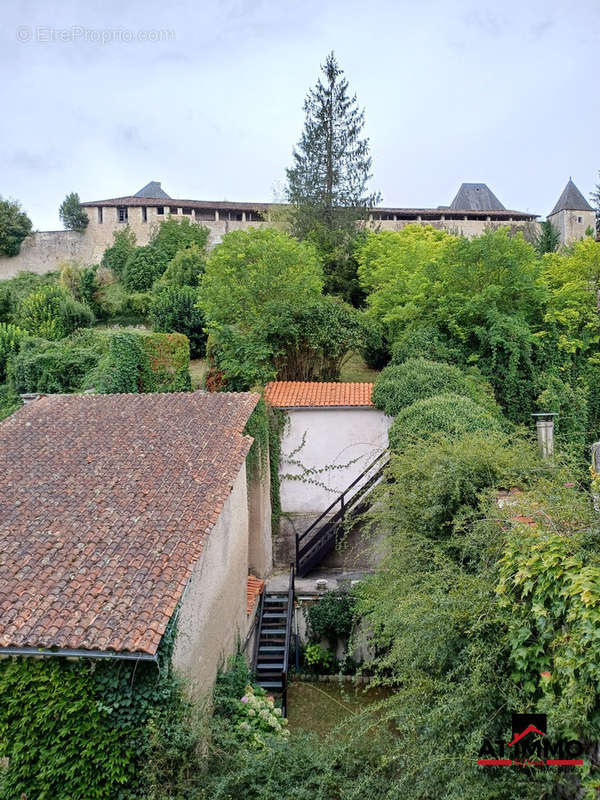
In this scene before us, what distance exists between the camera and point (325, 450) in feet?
59.1

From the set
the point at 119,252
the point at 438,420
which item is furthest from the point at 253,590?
the point at 119,252

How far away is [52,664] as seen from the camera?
6.76 metres

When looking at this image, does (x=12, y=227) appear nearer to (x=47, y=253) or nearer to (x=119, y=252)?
(x=47, y=253)

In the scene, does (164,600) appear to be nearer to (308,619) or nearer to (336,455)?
(308,619)

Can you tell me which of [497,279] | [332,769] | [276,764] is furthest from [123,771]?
[497,279]

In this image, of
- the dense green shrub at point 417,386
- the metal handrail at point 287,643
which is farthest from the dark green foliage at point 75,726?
the dense green shrub at point 417,386

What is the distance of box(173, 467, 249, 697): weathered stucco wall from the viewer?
819 centimetres

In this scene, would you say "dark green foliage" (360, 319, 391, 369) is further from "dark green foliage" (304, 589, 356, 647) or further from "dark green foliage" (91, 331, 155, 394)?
"dark green foliage" (304, 589, 356, 647)

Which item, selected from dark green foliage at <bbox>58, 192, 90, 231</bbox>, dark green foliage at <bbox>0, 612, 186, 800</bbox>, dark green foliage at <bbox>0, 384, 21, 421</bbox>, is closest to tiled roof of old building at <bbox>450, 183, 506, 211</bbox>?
dark green foliage at <bbox>58, 192, 90, 231</bbox>

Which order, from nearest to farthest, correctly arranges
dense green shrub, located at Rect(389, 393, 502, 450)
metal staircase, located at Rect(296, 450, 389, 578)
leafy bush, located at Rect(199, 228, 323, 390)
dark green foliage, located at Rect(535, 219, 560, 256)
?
dense green shrub, located at Rect(389, 393, 502, 450)
metal staircase, located at Rect(296, 450, 389, 578)
leafy bush, located at Rect(199, 228, 323, 390)
dark green foliage, located at Rect(535, 219, 560, 256)

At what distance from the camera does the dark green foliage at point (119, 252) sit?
42.4 meters

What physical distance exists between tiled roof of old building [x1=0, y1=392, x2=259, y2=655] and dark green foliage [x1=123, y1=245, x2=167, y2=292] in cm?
2556

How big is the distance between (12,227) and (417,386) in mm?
39797

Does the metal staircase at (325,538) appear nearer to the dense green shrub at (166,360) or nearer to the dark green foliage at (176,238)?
the dense green shrub at (166,360)
